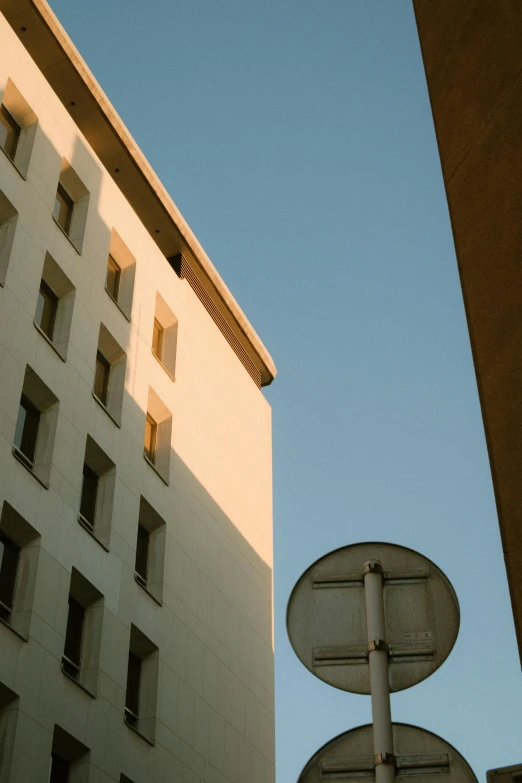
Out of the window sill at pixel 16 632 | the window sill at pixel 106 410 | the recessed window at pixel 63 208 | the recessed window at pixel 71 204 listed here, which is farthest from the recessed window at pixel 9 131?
the window sill at pixel 16 632

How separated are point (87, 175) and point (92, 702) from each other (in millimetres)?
14142

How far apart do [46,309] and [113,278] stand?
452 centimetres

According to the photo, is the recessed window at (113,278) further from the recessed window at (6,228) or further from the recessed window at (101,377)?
the recessed window at (6,228)

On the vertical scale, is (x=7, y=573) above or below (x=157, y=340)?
below

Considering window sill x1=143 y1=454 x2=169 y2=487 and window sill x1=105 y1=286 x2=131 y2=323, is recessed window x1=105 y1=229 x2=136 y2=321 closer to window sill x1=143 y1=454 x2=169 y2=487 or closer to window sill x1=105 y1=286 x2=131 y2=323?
window sill x1=105 y1=286 x2=131 y2=323

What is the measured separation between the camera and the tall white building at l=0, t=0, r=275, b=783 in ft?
68.3

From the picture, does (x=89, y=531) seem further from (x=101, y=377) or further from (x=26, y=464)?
(x=101, y=377)

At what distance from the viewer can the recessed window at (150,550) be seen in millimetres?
25703

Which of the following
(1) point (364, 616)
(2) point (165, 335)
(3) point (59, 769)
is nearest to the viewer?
(1) point (364, 616)

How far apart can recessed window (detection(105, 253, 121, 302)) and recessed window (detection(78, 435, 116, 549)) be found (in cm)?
557

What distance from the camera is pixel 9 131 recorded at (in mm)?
25422

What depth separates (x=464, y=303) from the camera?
8906mm

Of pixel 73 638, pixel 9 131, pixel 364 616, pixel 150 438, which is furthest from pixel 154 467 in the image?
pixel 364 616

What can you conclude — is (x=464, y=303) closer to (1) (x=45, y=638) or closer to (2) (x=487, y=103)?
(2) (x=487, y=103)
